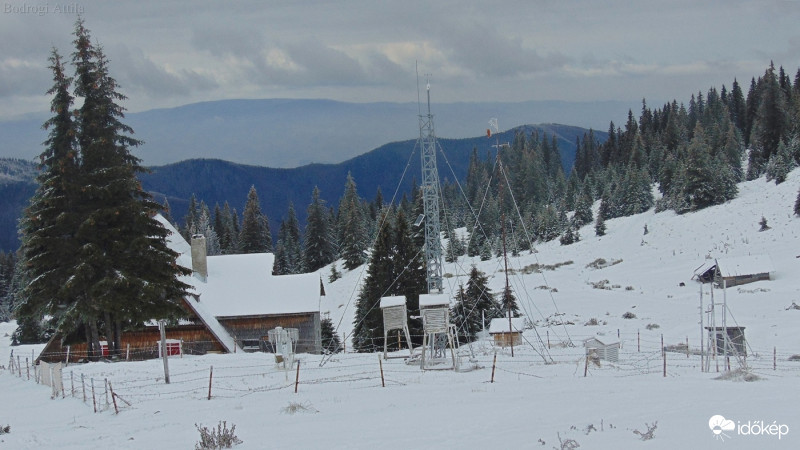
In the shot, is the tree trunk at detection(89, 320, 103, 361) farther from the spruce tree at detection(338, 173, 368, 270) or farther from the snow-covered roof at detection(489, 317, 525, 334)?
the spruce tree at detection(338, 173, 368, 270)

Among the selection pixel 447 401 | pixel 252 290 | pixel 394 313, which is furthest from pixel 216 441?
pixel 252 290

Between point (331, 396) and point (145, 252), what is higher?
point (145, 252)

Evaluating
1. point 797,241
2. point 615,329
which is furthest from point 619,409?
point 797,241

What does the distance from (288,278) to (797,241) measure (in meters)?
44.0

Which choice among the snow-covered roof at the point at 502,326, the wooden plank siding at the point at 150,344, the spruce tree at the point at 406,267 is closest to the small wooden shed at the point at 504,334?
the snow-covered roof at the point at 502,326

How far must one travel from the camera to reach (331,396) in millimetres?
19203

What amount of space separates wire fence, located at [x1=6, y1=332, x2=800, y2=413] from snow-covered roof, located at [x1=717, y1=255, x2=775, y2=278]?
24782mm

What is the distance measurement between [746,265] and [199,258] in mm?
39696

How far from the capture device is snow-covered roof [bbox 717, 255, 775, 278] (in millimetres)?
54209

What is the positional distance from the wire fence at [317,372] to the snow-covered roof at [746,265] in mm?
24782

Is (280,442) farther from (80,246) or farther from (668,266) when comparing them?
(668,266)

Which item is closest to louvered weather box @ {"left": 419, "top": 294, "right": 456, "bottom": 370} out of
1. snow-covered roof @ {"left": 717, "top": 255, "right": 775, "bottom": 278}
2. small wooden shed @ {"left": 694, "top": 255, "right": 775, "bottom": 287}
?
small wooden shed @ {"left": 694, "top": 255, "right": 775, "bottom": 287}

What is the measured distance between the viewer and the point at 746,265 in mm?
54938

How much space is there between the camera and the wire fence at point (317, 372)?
829 inches
